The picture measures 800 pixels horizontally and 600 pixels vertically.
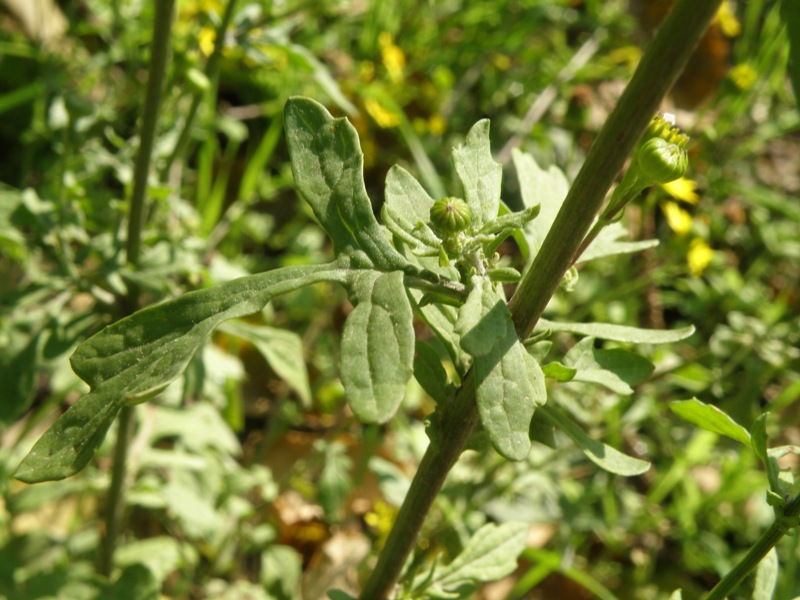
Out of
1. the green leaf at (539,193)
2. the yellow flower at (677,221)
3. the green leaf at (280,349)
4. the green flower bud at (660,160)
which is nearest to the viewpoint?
the green flower bud at (660,160)

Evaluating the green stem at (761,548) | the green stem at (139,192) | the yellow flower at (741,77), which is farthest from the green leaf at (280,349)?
the yellow flower at (741,77)

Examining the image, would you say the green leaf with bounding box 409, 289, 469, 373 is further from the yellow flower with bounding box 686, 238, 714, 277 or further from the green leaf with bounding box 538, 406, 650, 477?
the yellow flower with bounding box 686, 238, 714, 277

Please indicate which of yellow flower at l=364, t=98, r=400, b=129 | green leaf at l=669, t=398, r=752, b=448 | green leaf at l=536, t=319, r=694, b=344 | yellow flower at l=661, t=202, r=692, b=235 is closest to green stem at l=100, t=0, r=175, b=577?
green leaf at l=536, t=319, r=694, b=344

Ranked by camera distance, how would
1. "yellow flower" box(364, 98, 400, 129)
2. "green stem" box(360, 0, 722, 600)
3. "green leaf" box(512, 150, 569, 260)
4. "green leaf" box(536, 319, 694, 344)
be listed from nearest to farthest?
"green stem" box(360, 0, 722, 600)
"green leaf" box(536, 319, 694, 344)
"green leaf" box(512, 150, 569, 260)
"yellow flower" box(364, 98, 400, 129)

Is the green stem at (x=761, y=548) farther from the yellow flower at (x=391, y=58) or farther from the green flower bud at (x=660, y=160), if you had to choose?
the yellow flower at (x=391, y=58)

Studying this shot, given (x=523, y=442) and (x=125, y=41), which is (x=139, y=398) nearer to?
(x=523, y=442)

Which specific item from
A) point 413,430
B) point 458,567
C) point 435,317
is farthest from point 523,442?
point 413,430
